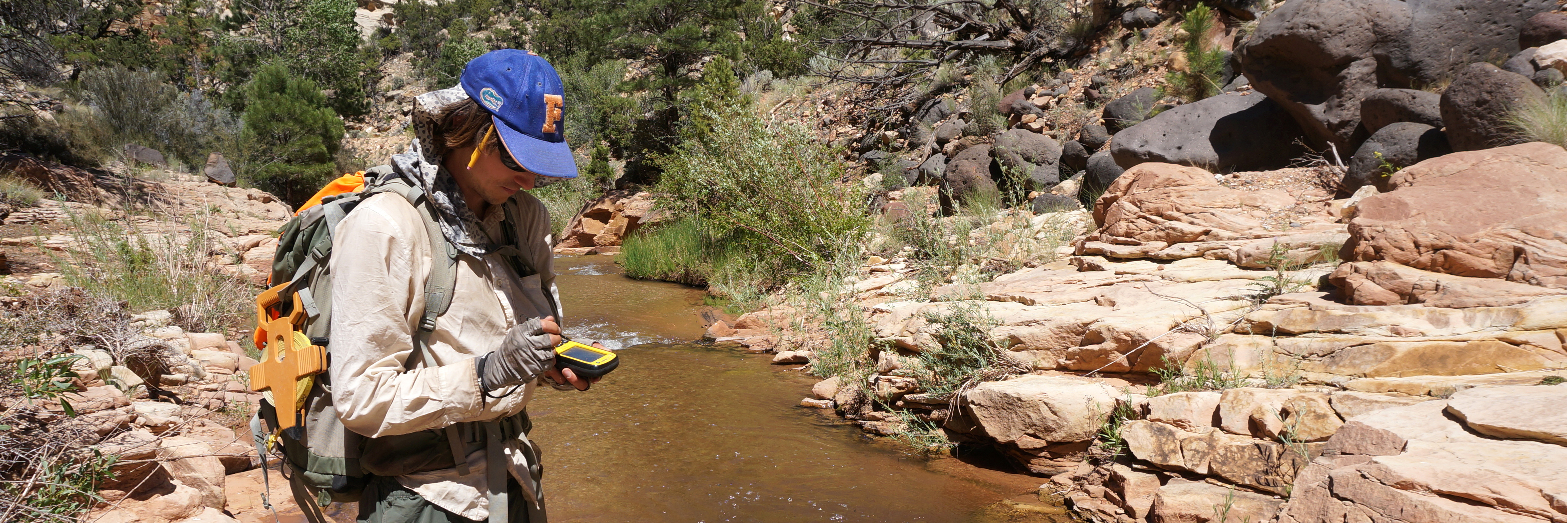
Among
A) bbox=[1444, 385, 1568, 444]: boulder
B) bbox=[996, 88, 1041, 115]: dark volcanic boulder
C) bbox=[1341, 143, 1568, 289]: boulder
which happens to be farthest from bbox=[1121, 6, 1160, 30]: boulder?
bbox=[1444, 385, 1568, 444]: boulder

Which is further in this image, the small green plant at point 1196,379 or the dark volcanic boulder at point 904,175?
the dark volcanic boulder at point 904,175

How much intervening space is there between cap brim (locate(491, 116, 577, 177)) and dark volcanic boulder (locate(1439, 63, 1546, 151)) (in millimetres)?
6824

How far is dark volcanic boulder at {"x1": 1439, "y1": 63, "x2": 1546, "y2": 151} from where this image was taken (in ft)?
18.0

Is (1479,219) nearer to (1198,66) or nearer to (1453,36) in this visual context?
(1453,36)

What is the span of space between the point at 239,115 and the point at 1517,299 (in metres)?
28.6

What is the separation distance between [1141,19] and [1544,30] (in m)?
6.35

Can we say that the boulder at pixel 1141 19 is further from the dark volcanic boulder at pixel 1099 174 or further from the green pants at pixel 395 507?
the green pants at pixel 395 507

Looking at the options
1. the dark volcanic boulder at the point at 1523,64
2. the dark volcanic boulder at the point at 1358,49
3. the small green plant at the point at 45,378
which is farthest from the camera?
the dark volcanic boulder at the point at 1358,49

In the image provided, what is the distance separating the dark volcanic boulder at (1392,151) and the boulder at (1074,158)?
3.51 meters

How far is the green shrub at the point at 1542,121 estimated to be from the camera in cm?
514

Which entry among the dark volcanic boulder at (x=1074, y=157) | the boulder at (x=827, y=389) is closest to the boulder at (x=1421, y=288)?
the boulder at (x=827, y=389)

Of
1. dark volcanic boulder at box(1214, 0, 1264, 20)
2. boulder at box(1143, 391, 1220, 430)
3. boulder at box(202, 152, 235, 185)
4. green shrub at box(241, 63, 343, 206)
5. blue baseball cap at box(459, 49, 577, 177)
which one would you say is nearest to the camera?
blue baseball cap at box(459, 49, 577, 177)

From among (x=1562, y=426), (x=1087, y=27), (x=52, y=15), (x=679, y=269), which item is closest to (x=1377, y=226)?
(x=1562, y=426)

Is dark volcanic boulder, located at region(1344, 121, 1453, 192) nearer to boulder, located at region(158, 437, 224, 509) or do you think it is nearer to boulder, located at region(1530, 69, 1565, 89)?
boulder, located at region(1530, 69, 1565, 89)
